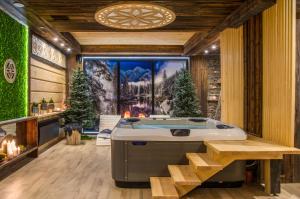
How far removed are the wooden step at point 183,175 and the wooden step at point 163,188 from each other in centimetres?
12

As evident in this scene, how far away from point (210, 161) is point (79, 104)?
5015 mm

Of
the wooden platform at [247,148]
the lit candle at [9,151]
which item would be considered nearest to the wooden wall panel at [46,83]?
the lit candle at [9,151]

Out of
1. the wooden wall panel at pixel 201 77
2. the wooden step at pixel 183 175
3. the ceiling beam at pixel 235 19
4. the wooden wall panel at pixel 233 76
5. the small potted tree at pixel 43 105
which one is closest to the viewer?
the wooden step at pixel 183 175

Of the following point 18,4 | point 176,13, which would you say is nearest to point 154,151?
point 176,13

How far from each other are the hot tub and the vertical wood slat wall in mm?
442

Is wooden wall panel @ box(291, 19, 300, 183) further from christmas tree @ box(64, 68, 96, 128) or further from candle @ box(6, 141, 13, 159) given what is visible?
christmas tree @ box(64, 68, 96, 128)

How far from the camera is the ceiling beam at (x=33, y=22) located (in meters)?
4.25

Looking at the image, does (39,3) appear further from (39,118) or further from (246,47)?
(246,47)

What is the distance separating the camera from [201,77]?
8.56m

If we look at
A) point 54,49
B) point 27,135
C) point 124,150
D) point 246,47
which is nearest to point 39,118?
point 27,135

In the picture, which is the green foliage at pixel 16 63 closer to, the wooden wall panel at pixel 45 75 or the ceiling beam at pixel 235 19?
the wooden wall panel at pixel 45 75

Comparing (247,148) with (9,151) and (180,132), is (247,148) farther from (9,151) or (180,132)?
(9,151)

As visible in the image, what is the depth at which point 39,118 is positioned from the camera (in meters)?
5.60

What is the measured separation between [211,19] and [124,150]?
2.69 meters
